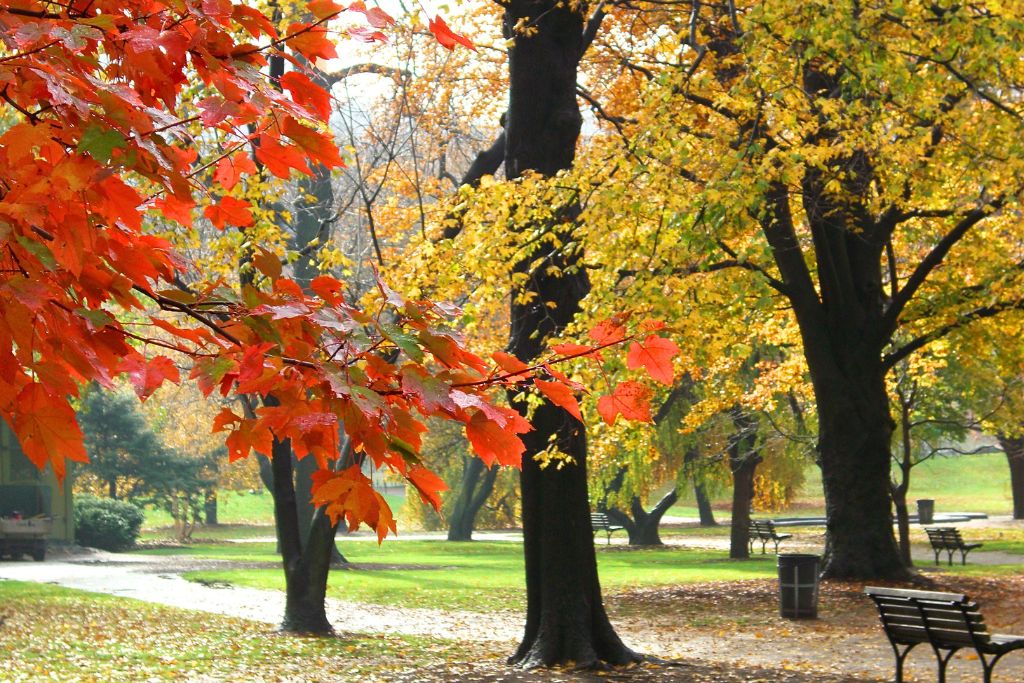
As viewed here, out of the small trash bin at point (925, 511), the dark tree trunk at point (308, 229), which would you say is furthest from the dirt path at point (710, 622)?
the small trash bin at point (925, 511)

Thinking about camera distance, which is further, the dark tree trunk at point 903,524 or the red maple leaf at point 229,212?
the dark tree trunk at point 903,524

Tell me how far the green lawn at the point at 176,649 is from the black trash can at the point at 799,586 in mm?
4404

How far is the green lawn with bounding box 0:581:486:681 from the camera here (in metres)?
12.1

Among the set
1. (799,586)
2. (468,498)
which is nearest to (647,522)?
(468,498)

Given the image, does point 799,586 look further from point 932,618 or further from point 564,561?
point 932,618

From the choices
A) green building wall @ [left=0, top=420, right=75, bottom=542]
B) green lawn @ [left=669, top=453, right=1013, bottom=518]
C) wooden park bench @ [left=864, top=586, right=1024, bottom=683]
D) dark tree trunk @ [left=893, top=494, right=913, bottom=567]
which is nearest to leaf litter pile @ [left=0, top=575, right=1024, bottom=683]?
wooden park bench @ [left=864, top=586, right=1024, bottom=683]

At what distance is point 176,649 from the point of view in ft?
45.9

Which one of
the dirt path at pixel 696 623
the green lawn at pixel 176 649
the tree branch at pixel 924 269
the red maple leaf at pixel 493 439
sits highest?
the tree branch at pixel 924 269

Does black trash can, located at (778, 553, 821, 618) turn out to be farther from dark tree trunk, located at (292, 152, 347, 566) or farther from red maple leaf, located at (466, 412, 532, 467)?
red maple leaf, located at (466, 412, 532, 467)

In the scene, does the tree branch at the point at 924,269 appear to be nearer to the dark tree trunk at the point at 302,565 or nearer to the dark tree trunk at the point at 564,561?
the dark tree trunk at the point at 564,561

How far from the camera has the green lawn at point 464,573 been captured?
71.7 feet

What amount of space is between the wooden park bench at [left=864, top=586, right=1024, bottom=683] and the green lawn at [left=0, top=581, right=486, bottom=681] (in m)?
4.95

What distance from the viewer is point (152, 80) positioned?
3.25m

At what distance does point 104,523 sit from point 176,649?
78.7 ft
